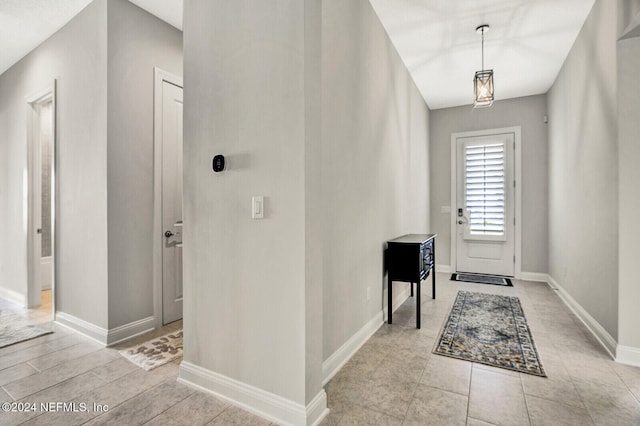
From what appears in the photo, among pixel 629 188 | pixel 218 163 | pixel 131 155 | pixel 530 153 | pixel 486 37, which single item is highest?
pixel 486 37

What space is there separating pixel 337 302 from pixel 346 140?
1219 millimetres

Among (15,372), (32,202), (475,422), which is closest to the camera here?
Result: (475,422)

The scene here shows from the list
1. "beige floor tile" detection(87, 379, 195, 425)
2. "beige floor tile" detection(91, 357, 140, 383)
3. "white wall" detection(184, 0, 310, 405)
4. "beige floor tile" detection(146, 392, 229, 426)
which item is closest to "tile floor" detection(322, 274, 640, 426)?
"white wall" detection(184, 0, 310, 405)

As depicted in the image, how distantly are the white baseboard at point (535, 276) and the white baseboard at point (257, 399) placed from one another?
4672mm

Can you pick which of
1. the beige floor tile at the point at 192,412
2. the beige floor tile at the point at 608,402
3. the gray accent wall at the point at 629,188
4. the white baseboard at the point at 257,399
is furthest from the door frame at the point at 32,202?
A: the gray accent wall at the point at 629,188

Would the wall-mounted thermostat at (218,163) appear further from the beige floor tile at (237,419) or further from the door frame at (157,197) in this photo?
the door frame at (157,197)

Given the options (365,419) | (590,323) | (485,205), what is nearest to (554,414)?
(365,419)

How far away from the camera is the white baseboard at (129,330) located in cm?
274

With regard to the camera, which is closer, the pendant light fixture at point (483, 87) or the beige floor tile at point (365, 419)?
the beige floor tile at point (365, 419)

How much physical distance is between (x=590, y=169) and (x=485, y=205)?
239 cm

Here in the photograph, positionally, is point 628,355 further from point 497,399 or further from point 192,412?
point 192,412

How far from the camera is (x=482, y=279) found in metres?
5.09

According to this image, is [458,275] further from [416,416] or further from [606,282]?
[416,416]

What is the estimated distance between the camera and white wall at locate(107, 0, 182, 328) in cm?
279
